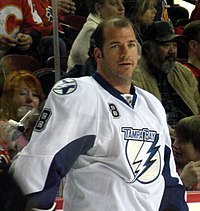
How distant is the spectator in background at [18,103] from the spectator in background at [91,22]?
17 cm

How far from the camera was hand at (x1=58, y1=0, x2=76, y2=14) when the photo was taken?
283 centimetres

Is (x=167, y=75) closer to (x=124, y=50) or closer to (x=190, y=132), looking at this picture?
(x=190, y=132)

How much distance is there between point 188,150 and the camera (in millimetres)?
2770

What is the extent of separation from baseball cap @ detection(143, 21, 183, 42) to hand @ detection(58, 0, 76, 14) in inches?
12.5

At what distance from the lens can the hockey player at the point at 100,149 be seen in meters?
1.79

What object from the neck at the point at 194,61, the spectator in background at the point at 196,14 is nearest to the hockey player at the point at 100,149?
the neck at the point at 194,61

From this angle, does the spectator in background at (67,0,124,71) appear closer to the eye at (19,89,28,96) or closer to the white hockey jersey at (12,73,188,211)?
the eye at (19,89,28,96)

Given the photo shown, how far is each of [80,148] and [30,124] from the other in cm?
69

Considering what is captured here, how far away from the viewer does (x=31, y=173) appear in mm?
1781

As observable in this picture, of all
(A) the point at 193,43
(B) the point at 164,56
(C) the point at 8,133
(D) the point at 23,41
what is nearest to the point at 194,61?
(A) the point at 193,43

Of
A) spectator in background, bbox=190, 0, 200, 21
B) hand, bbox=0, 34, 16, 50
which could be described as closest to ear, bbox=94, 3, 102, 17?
hand, bbox=0, 34, 16, 50

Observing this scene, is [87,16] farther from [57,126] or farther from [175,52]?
[57,126]

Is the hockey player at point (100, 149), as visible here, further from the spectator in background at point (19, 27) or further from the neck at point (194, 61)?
the neck at point (194, 61)

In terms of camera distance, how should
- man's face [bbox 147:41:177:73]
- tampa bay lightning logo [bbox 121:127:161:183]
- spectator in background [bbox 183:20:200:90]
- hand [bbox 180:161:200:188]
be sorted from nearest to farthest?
tampa bay lightning logo [bbox 121:127:161:183] → hand [bbox 180:161:200:188] → man's face [bbox 147:41:177:73] → spectator in background [bbox 183:20:200:90]
